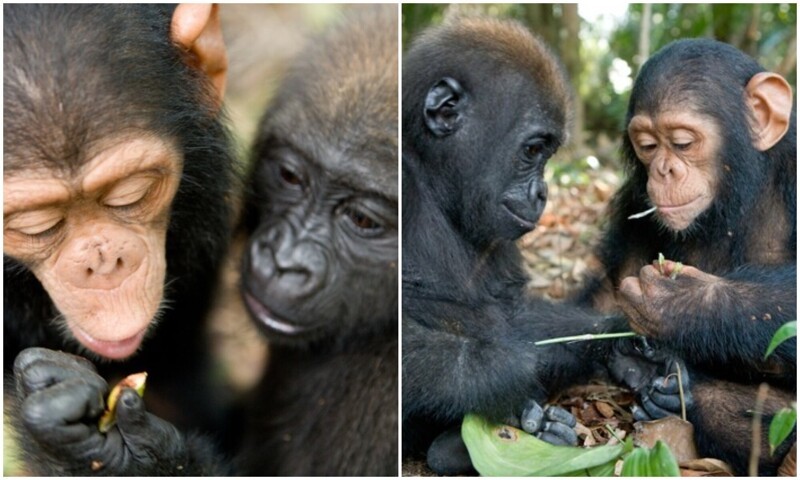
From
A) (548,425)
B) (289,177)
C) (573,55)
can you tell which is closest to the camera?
(548,425)

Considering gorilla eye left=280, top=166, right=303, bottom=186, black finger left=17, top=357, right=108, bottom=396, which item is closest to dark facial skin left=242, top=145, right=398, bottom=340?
gorilla eye left=280, top=166, right=303, bottom=186

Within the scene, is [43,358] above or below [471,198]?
below

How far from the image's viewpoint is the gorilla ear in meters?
2.76

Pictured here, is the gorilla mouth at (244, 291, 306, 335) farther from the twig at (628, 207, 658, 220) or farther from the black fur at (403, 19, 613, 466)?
the twig at (628, 207, 658, 220)

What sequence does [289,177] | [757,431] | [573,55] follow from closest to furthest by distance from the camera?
[757,431] < [289,177] < [573,55]

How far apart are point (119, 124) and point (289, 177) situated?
2.15 ft

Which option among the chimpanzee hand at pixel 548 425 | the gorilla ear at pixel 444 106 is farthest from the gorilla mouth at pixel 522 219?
the chimpanzee hand at pixel 548 425

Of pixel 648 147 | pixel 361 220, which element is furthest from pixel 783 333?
pixel 361 220

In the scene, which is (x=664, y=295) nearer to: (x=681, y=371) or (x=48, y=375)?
(x=681, y=371)

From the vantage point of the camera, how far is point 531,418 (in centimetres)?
267

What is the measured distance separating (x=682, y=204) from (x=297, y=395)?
139cm

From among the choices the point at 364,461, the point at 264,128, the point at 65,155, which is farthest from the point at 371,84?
the point at 364,461

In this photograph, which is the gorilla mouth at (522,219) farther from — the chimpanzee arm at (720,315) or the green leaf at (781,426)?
the green leaf at (781,426)

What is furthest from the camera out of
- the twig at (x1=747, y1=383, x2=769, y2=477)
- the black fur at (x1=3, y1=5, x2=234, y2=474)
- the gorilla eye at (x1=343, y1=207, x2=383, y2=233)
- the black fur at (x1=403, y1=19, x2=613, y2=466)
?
the gorilla eye at (x1=343, y1=207, x2=383, y2=233)
